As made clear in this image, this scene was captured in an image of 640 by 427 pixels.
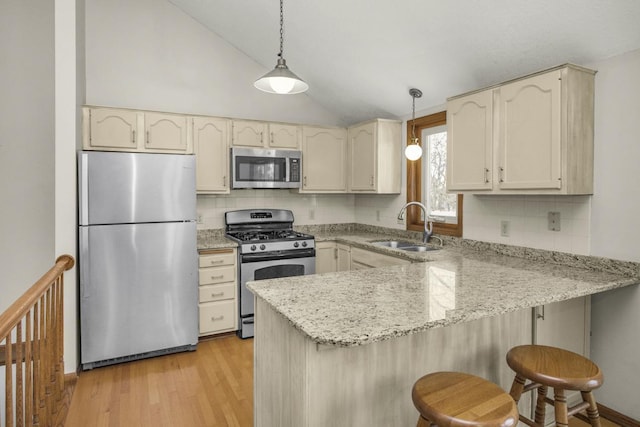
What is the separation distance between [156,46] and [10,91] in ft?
4.21

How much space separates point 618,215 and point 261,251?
2648mm

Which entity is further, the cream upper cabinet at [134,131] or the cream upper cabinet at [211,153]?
the cream upper cabinet at [211,153]

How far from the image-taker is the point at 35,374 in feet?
5.93

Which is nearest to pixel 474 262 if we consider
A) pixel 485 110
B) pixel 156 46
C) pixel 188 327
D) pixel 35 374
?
pixel 485 110

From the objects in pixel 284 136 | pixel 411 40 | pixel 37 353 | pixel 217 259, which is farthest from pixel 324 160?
pixel 37 353

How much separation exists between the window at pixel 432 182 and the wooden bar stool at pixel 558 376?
1.80 m

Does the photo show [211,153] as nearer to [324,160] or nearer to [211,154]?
[211,154]

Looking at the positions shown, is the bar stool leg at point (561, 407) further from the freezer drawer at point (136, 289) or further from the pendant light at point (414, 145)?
the freezer drawer at point (136, 289)

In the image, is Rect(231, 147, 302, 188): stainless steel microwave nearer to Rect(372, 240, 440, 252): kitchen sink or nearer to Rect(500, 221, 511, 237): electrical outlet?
Rect(372, 240, 440, 252): kitchen sink

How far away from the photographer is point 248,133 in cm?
381

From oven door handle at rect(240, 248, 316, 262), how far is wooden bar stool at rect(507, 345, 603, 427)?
2.31 metres

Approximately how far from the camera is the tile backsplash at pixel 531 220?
2371 mm

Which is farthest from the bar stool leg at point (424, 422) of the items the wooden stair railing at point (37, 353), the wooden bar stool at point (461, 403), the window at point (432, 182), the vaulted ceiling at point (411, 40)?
the window at point (432, 182)

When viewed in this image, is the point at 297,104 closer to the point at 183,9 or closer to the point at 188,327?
the point at 183,9
